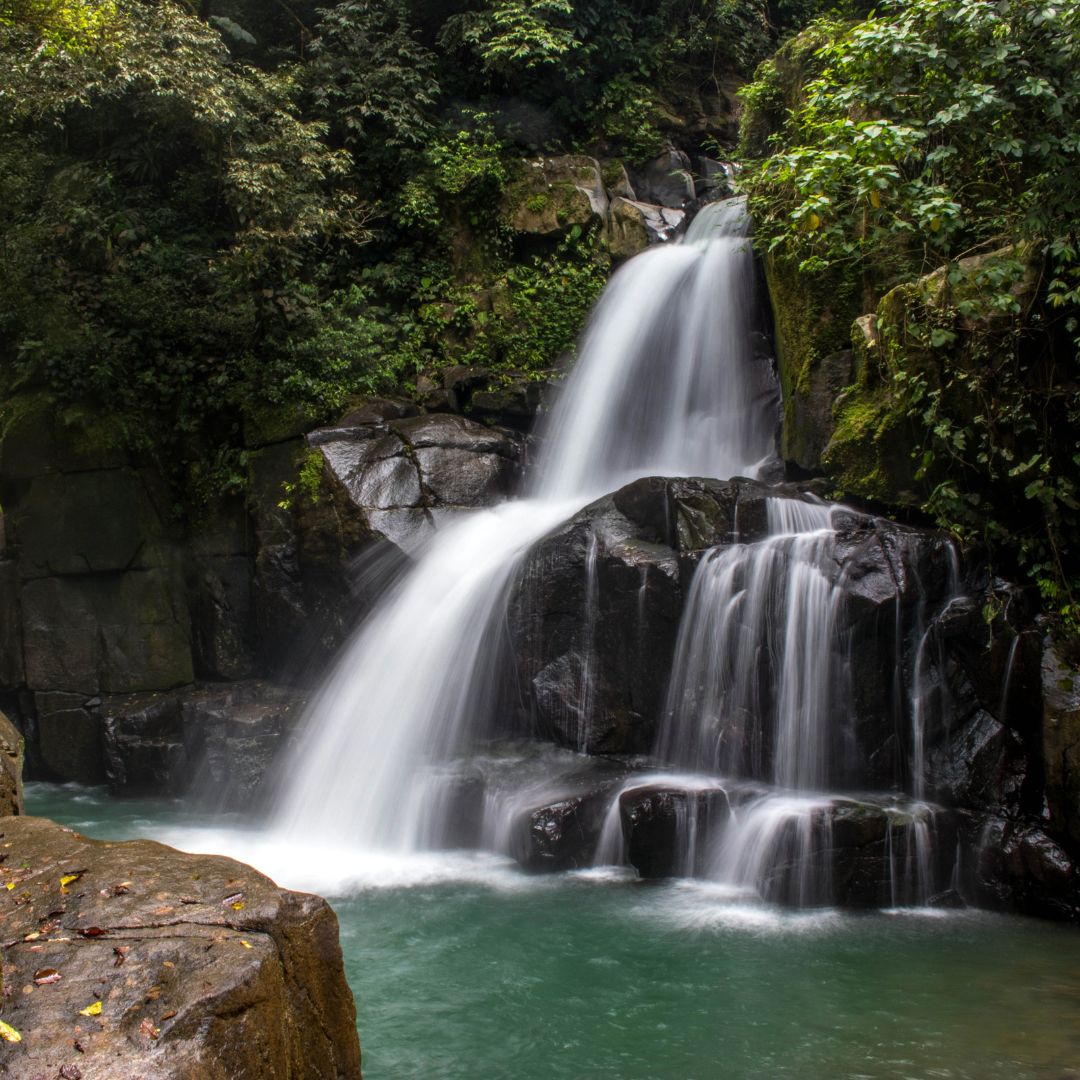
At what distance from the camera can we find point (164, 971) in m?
2.44

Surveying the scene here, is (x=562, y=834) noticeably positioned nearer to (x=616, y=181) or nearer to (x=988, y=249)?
(x=988, y=249)

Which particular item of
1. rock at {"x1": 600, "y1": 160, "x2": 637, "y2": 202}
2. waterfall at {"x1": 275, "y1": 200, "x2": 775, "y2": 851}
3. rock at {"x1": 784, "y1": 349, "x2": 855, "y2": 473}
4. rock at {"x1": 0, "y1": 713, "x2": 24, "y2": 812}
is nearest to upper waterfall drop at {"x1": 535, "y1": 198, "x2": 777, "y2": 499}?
waterfall at {"x1": 275, "y1": 200, "x2": 775, "y2": 851}

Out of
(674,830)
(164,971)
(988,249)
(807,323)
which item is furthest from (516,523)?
(164,971)

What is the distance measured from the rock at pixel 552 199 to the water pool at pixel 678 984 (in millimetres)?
10263

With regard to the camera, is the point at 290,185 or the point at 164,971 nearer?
the point at 164,971

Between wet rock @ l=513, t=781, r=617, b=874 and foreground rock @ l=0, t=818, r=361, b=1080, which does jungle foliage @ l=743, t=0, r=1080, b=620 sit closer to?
wet rock @ l=513, t=781, r=617, b=874

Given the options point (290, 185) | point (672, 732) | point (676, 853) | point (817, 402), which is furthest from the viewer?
point (290, 185)

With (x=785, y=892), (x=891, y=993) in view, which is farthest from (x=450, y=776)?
(x=891, y=993)

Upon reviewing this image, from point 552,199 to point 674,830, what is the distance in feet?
34.6

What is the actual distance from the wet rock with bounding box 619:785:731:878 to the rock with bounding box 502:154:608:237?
32.3 feet

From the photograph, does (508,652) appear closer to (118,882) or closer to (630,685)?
(630,685)

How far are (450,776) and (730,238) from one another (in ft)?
27.1

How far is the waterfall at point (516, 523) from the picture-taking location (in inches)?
302

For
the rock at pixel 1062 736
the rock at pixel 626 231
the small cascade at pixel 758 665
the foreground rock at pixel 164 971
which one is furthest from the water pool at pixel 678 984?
the rock at pixel 626 231
